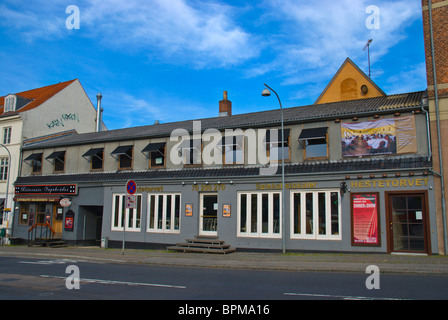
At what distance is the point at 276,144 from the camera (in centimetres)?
1956

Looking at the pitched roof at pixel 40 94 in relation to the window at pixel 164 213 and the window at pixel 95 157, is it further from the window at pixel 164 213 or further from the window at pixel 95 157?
the window at pixel 164 213

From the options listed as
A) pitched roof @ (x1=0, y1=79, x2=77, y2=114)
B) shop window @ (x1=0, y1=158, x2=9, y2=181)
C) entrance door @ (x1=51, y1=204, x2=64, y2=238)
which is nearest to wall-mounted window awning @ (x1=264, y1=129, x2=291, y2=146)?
entrance door @ (x1=51, y1=204, x2=64, y2=238)

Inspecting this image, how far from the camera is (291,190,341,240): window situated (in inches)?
680

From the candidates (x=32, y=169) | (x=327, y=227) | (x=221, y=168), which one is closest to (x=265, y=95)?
(x=221, y=168)

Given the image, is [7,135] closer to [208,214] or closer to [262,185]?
[208,214]

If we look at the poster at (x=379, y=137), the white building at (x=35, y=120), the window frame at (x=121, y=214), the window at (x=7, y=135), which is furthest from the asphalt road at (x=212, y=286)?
the window at (x=7, y=135)

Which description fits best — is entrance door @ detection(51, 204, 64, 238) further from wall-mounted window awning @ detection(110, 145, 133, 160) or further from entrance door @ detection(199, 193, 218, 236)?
entrance door @ detection(199, 193, 218, 236)

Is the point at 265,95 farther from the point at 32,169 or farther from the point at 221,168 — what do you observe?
the point at 32,169

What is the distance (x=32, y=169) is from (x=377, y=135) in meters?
24.7

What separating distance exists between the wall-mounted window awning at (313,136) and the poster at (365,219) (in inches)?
127

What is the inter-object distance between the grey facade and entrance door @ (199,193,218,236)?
5 cm

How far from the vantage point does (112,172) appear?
960 inches

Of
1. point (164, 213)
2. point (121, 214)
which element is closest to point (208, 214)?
point (164, 213)

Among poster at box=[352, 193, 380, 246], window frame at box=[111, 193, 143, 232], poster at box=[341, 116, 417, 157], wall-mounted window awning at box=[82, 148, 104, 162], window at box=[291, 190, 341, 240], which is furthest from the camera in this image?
wall-mounted window awning at box=[82, 148, 104, 162]
